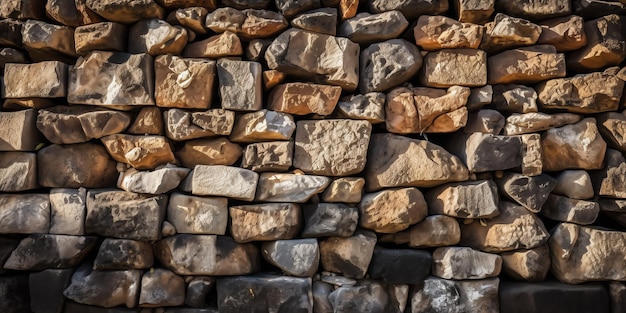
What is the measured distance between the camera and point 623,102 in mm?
2236

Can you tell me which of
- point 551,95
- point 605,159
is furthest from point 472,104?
point 605,159

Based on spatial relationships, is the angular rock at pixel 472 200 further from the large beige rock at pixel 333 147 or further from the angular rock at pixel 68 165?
the angular rock at pixel 68 165

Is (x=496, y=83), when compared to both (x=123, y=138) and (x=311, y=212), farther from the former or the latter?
(x=123, y=138)

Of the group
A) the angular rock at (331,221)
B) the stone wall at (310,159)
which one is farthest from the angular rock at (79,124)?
the angular rock at (331,221)

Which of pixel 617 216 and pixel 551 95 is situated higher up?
pixel 551 95

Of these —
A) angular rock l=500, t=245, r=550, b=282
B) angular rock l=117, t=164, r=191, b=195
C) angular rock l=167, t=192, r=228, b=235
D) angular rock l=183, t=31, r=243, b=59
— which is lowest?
angular rock l=500, t=245, r=550, b=282

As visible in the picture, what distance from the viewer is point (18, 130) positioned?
2166 millimetres

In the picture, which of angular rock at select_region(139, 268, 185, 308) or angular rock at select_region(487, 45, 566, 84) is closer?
angular rock at select_region(139, 268, 185, 308)

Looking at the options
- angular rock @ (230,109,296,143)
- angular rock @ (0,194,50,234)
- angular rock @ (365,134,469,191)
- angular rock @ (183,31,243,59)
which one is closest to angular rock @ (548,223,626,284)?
angular rock @ (365,134,469,191)

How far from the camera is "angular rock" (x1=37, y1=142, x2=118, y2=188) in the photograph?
86.2 inches

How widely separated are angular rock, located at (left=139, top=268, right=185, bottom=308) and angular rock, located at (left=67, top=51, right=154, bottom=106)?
88 cm

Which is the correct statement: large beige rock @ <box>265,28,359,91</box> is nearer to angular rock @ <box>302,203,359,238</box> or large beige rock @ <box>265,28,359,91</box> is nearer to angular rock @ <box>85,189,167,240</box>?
angular rock @ <box>302,203,359,238</box>

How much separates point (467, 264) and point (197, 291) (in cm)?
137

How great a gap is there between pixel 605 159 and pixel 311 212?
62.3 inches
